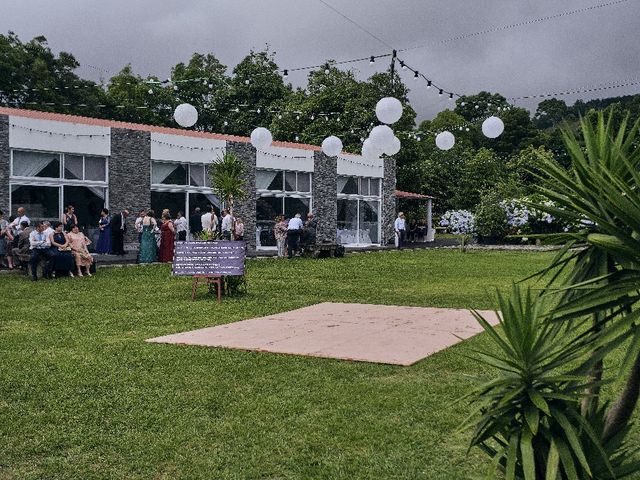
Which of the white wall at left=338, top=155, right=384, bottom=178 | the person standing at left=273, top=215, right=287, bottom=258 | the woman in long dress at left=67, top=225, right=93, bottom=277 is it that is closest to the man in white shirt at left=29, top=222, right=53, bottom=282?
the woman in long dress at left=67, top=225, right=93, bottom=277

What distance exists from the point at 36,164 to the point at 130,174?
2.87m

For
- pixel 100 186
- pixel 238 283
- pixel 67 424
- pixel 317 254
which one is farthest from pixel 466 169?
pixel 67 424

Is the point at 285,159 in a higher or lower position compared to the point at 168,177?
higher

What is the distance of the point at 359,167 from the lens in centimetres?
3031

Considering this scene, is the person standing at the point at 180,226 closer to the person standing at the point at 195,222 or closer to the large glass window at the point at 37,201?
the person standing at the point at 195,222

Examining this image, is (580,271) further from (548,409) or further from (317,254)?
(317,254)

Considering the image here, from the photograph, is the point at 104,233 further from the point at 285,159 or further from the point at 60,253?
the point at 285,159

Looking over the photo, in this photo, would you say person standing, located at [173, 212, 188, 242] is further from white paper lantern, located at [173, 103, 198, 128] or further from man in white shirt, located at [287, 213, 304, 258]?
white paper lantern, located at [173, 103, 198, 128]

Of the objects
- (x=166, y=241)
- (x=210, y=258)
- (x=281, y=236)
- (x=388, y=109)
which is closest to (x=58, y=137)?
(x=166, y=241)

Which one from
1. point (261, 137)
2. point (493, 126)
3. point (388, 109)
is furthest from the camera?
point (261, 137)

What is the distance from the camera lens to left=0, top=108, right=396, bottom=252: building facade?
1909 cm

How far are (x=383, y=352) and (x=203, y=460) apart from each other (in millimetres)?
3103

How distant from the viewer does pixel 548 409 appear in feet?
7.08

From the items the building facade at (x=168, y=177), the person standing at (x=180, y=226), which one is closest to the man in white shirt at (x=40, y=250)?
the building facade at (x=168, y=177)
